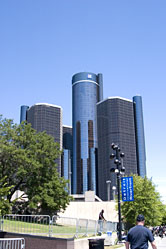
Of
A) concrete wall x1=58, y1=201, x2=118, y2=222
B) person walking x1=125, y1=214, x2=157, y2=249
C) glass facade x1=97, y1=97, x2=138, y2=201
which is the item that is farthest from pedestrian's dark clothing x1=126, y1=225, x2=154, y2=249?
glass facade x1=97, y1=97, x2=138, y2=201

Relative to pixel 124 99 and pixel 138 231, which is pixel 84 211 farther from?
pixel 124 99

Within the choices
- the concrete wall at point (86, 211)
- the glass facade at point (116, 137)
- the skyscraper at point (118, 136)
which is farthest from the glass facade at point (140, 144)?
the concrete wall at point (86, 211)

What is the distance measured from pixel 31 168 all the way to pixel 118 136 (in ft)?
494

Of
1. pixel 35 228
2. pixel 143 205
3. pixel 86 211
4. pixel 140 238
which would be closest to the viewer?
pixel 140 238

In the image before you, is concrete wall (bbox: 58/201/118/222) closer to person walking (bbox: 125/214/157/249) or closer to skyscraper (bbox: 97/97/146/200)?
person walking (bbox: 125/214/157/249)

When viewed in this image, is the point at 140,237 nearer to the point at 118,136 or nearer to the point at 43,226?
the point at 43,226

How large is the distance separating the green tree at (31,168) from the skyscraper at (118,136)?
14068cm

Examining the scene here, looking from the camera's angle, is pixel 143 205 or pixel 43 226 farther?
pixel 143 205

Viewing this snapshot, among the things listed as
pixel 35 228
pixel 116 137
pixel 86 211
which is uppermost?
pixel 116 137

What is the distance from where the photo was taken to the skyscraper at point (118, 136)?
184 metres

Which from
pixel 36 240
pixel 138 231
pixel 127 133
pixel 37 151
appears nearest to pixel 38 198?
pixel 37 151

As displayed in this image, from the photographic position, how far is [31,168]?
3784cm

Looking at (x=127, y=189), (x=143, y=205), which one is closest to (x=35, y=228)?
(x=127, y=189)

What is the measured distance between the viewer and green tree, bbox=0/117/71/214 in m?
37.2
